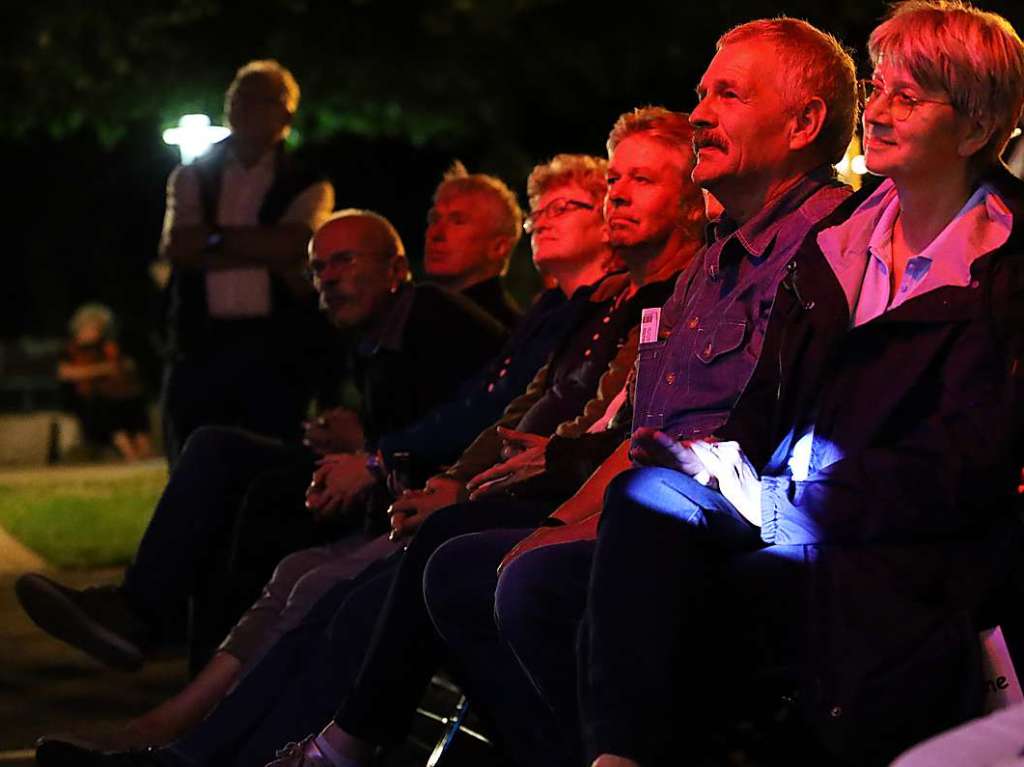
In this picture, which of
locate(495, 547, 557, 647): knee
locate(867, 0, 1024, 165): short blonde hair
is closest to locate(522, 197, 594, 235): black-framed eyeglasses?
locate(495, 547, 557, 647): knee

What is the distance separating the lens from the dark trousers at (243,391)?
7855 millimetres

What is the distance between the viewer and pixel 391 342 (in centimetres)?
623

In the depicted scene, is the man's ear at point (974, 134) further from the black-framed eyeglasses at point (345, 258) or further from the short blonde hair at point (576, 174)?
the black-framed eyeglasses at point (345, 258)

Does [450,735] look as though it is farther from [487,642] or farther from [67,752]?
[67,752]

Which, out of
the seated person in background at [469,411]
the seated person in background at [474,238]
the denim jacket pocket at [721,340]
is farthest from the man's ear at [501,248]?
the denim jacket pocket at [721,340]

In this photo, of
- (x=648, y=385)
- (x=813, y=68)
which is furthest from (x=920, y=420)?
(x=813, y=68)

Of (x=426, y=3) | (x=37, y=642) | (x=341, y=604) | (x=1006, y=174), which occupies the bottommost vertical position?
(x=37, y=642)

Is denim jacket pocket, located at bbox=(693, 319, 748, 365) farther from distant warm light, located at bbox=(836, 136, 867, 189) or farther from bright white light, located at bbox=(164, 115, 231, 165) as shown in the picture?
bright white light, located at bbox=(164, 115, 231, 165)

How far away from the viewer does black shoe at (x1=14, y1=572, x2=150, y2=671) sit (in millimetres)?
6141

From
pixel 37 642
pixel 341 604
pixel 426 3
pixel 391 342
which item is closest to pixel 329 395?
pixel 37 642

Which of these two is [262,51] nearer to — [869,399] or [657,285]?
[657,285]

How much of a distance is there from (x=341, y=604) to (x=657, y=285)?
3.39 feet

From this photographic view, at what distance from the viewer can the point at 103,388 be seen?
66.6ft

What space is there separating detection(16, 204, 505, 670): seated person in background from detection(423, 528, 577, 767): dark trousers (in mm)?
1794
